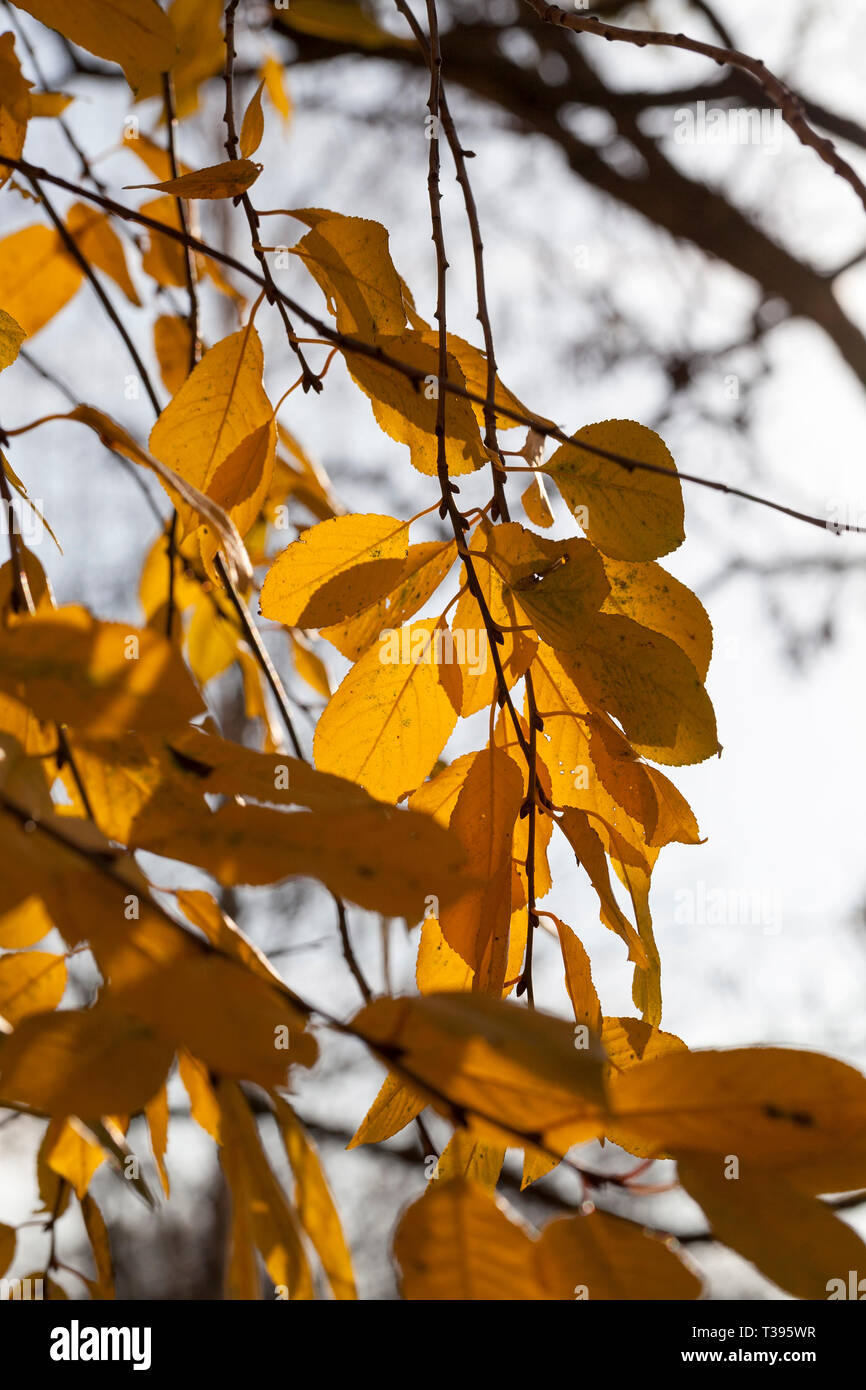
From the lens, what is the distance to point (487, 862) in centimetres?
31

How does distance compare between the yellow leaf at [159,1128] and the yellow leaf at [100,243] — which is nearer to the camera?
the yellow leaf at [159,1128]

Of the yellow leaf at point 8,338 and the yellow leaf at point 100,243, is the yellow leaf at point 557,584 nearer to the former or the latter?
the yellow leaf at point 8,338

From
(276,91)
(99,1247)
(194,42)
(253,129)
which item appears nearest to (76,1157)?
(99,1247)

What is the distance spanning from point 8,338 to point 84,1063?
0.96 feet

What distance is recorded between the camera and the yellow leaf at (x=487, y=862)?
11.3 inches

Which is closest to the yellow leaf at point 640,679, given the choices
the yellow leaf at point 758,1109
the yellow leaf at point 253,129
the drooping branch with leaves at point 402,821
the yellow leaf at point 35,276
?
the drooping branch with leaves at point 402,821

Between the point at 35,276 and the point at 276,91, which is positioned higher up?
the point at 276,91

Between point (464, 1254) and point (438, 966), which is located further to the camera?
point (438, 966)

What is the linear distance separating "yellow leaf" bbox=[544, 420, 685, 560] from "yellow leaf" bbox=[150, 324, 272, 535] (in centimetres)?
12

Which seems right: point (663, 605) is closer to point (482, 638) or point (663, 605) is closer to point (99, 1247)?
point (482, 638)

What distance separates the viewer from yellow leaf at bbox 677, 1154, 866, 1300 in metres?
0.19

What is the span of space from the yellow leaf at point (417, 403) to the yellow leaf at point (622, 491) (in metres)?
0.03

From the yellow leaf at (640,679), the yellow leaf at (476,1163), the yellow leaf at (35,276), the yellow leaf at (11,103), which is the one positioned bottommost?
the yellow leaf at (476,1163)

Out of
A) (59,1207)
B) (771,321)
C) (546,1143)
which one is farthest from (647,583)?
(771,321)
